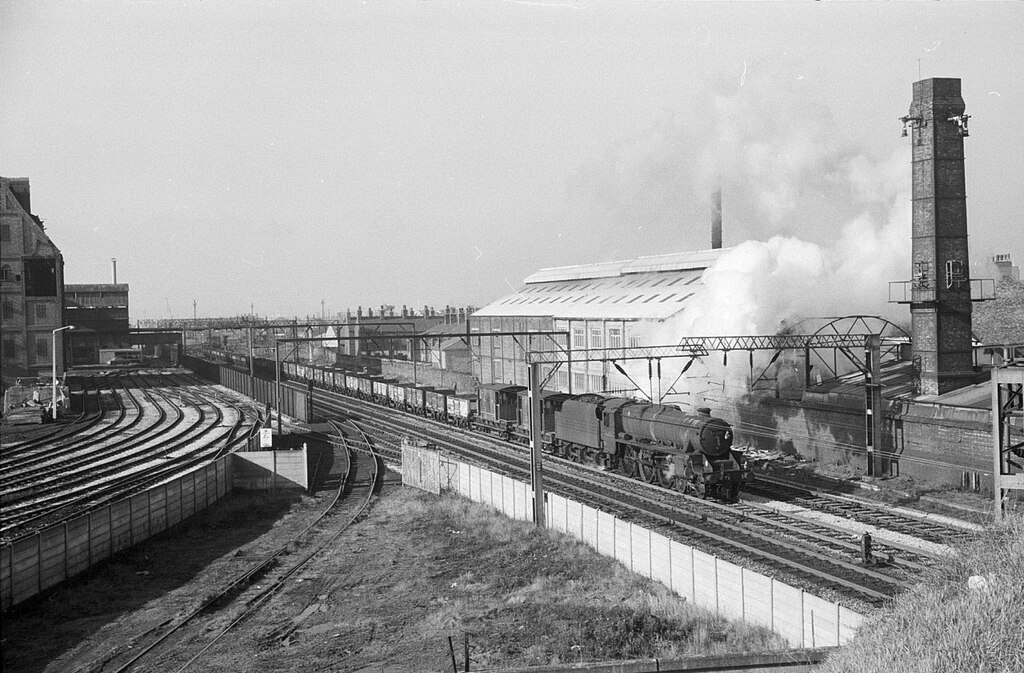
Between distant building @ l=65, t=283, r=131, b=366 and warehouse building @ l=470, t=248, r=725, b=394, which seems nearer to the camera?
warehouse building @ l=470, t=248, r=725, b=394

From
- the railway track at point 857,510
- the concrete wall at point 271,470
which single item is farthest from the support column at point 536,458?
the concrete wall at point 271,470

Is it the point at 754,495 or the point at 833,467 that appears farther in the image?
the point at 833,467

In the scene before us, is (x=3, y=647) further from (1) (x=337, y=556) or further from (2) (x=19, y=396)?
(2) (x=19, y=396)

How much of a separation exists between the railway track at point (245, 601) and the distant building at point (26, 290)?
1823 inches

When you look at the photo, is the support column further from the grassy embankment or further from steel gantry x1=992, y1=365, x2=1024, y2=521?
→ the grassy embankment

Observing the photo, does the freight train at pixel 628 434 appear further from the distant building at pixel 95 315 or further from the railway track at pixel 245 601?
the distant building at pixel 95 315

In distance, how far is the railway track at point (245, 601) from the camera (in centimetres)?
1639

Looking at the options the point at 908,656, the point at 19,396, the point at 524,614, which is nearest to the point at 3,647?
the point at 524,614

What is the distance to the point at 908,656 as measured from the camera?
10.8m

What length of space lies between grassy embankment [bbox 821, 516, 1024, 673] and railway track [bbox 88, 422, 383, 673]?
1159cm

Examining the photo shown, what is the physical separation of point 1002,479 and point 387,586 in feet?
49.3

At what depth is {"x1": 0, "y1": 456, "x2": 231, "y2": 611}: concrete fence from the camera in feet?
63.1

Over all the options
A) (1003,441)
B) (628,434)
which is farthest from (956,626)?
(628,434)

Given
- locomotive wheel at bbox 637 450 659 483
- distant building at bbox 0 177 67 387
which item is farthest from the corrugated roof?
distant building at bbox 0 177 67 387
